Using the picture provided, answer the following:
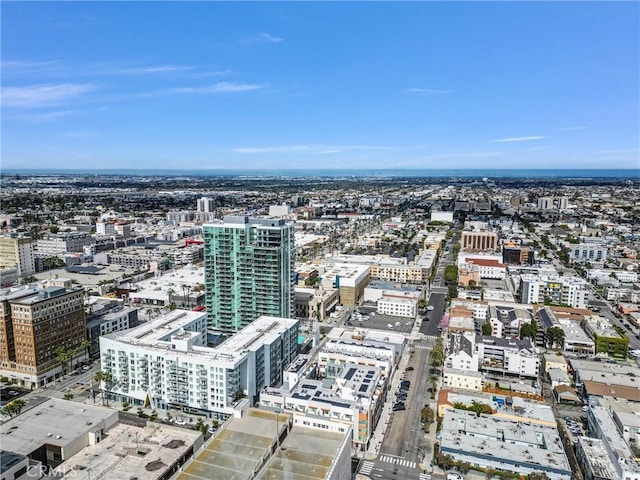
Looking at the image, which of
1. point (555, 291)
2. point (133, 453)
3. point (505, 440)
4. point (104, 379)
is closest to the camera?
point (133, 453)

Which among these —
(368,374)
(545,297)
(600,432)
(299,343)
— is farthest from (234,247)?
(545,297)

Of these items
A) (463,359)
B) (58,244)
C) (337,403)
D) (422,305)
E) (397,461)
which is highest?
(58,244)

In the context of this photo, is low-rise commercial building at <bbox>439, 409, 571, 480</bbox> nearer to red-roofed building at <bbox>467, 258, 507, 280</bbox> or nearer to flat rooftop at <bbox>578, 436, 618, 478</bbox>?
flat rooftop at <bbox>578, 436, 618, 478</bbox>

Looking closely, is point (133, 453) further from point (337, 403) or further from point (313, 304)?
point (313, 304)

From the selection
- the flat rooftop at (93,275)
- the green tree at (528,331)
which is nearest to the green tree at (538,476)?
the green tree at (528,331)

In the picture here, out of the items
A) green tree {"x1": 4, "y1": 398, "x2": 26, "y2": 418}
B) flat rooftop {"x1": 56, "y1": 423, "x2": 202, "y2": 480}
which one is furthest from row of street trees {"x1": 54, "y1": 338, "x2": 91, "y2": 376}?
flat rooftop {"x1": 56, "y1": 423, "x2": 202, "y2": 480}

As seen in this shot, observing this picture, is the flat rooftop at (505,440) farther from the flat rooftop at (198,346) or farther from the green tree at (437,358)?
the flat rooftop at (198,346)

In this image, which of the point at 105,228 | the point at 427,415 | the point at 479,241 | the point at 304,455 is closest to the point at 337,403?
the point at 427,415
